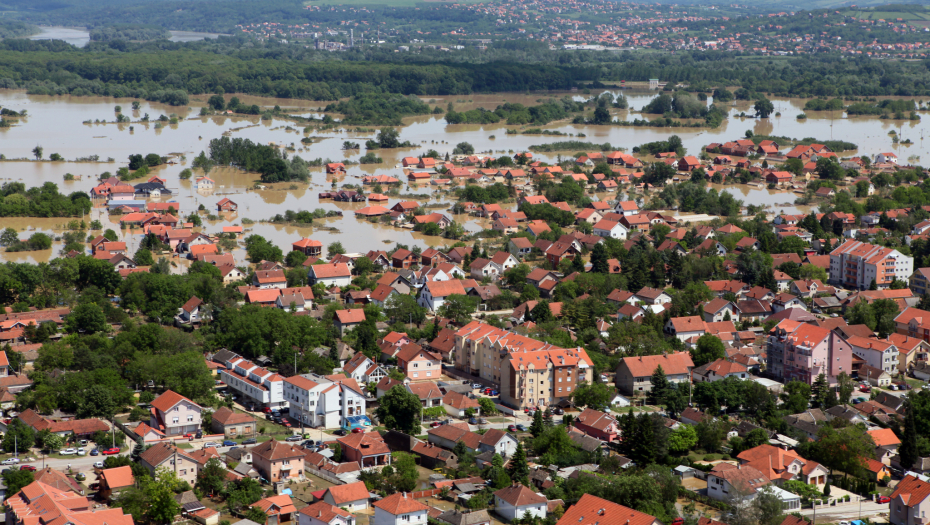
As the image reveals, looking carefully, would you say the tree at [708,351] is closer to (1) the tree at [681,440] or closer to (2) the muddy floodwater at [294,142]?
(1) the tree at [681,440]

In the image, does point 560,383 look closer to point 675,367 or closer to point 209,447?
point 675,367

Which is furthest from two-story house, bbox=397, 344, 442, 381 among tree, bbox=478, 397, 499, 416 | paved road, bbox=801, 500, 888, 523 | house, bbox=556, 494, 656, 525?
paved road, bbox=801, 500, 888, 523

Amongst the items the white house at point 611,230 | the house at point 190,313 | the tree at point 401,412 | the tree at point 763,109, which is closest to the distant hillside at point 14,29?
the tree at point 763,109

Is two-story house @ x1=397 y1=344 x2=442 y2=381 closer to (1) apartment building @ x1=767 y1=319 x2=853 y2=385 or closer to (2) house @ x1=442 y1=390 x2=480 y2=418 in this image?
(2) house @ x1=442 y1=390 x2=480 y2=418

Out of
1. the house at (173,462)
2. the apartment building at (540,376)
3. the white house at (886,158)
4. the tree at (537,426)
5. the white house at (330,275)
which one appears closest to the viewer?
the house at (173,462)

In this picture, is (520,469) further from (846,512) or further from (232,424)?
(232,424)

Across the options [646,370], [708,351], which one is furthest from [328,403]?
[708,351]

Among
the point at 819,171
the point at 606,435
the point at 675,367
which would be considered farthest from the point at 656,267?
the point at 819,171
